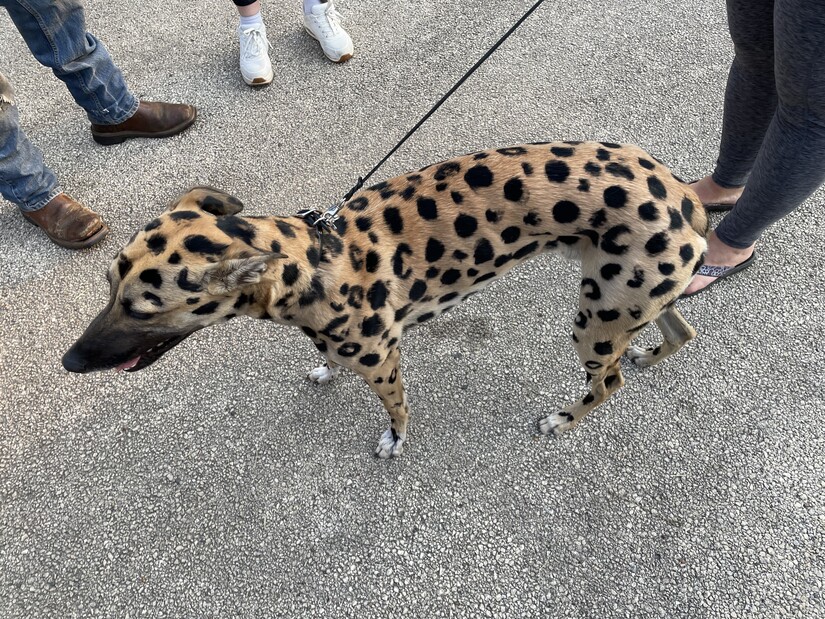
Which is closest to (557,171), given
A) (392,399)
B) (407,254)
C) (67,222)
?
(407,254)

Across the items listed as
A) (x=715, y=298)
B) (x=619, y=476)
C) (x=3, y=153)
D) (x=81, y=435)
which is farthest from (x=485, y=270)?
(x=3, y=153)

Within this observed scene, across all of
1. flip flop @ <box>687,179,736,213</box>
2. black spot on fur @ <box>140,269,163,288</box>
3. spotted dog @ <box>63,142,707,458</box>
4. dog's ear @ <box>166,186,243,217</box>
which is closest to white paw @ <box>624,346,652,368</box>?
spotted dog @ <box>63,142,707,458</box>

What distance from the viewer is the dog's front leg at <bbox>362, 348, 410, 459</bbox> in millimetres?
2398

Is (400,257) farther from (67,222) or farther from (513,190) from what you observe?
(67,222)

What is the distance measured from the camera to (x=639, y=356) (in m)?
2.97

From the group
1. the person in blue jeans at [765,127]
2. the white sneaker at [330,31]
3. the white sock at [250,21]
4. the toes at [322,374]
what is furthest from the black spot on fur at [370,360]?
the white sock at [250,21]

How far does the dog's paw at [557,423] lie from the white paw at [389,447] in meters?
0.70

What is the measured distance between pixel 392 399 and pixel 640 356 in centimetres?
137

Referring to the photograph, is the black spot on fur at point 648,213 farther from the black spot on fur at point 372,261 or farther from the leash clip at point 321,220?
the leash clip at point 321,220

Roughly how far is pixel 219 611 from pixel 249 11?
392 centimetres

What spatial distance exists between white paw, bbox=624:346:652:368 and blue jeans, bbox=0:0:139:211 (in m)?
3.53

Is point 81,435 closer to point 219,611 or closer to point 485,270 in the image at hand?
point 219,611

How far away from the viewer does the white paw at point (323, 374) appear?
2936mm

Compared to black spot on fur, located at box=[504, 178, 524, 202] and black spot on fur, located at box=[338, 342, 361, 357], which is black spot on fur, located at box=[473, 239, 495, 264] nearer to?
black spot on fur, located at box=[504, 178, 524, 202]
